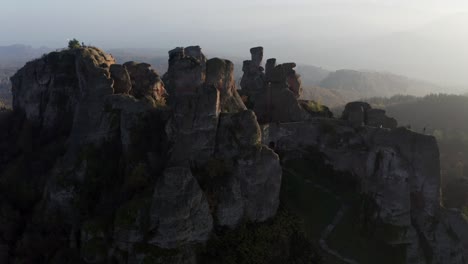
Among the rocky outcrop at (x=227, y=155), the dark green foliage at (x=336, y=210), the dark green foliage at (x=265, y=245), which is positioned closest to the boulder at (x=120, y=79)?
the rocky outcrop at (x=227, y=155)

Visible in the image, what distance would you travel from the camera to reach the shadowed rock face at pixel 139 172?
86.1 ft

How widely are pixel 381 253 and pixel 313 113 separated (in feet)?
62.8

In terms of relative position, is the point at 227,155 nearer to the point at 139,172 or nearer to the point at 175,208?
the point at 175,208

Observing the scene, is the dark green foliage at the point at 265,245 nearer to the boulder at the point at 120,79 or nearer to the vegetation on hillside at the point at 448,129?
the boulder at the point at 120,79

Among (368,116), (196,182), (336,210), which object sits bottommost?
(336,210)

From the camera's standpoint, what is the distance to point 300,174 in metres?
37.2

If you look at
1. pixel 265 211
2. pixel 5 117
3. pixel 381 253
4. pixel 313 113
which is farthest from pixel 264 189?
pixel 5 117

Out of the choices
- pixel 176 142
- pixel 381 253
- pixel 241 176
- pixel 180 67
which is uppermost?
pixel 180 67

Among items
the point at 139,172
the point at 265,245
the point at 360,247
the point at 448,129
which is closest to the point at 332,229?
the point at 360,247

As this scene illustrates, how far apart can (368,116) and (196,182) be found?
22664mm

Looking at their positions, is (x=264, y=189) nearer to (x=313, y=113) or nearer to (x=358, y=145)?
(x=358, y=145)

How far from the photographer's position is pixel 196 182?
2652 cm

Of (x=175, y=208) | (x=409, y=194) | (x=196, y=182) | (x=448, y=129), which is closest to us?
(x=175, y=208)

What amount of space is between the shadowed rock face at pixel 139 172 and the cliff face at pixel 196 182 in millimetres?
83
